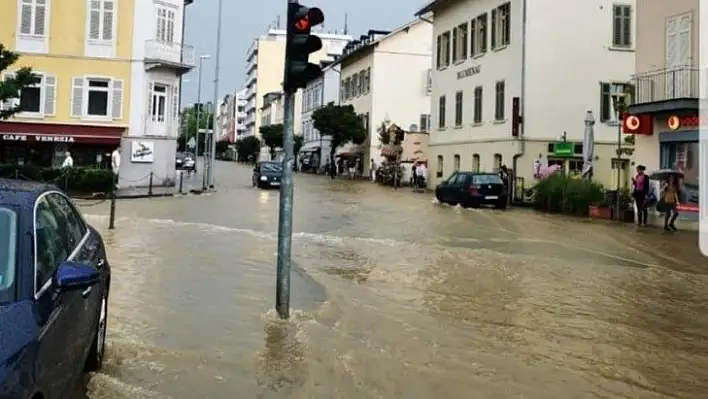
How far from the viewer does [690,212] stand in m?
22.5

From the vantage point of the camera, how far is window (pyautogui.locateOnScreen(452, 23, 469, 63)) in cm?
4319

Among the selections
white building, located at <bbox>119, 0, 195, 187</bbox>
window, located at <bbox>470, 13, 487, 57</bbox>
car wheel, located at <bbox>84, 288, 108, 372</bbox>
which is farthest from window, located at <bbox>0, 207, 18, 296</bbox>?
window, located at <bbox>470, 13, 487, 57</bbox>

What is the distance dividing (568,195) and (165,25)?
73.0 ft

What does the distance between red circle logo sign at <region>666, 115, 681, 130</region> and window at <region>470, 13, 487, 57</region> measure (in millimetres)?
17995

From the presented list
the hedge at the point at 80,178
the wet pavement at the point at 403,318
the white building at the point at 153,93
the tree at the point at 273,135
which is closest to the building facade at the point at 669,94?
the wet pavement at the point at 403,318

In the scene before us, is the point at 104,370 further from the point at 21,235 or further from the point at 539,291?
the point at 539,291

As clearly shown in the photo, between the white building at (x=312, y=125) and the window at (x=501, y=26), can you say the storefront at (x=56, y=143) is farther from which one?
the white building at (x=312, y=125)

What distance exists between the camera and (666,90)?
23125 mm

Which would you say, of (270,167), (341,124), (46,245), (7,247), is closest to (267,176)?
(270,167)

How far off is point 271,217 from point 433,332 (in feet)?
47.8

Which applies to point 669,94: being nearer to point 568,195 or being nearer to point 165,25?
point 568,195

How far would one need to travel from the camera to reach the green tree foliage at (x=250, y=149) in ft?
400

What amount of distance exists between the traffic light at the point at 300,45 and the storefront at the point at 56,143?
30699mm

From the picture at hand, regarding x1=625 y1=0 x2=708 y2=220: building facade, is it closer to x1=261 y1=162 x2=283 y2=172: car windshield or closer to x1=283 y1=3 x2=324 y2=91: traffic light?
x1=283 y1=3 x2=324 y2=91: traffic light
